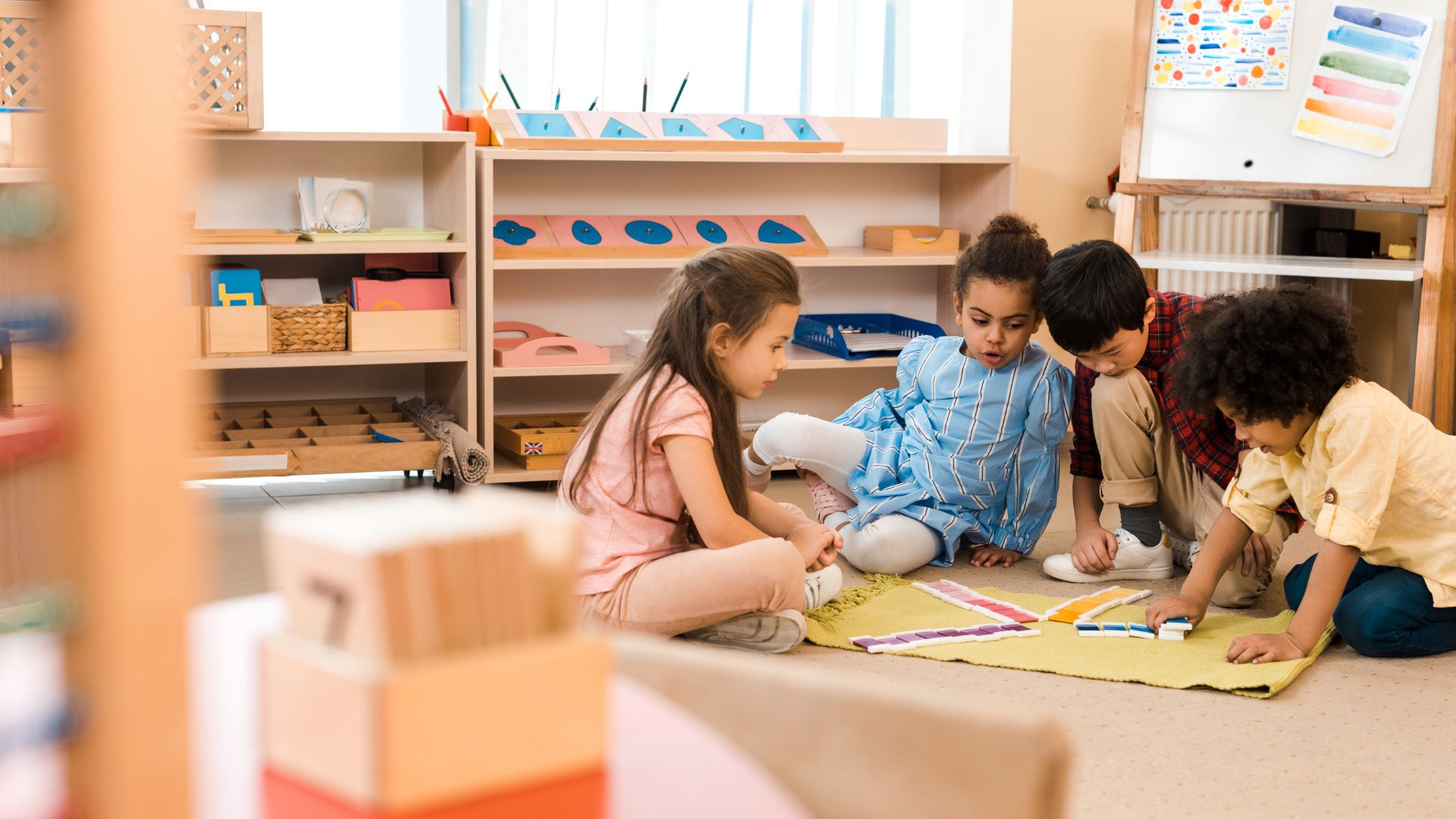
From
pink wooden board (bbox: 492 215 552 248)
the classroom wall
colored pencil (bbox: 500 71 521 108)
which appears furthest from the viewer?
the classroom wall

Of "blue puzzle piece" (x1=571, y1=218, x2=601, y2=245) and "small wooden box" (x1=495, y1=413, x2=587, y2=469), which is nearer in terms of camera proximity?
"small wooden box" (x1=495, y1=413, x2=587, y2=469)

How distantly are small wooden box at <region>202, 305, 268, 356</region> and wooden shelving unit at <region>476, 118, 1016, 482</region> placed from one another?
45 cm

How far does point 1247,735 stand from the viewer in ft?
5.19

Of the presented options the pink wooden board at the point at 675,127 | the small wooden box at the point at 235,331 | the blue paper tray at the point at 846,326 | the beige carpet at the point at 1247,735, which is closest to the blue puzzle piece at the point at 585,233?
the pink wooden board at the point at 675,127

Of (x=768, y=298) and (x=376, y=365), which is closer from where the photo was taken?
(x=768, y=298)

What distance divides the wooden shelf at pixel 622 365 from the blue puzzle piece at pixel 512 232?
29cm

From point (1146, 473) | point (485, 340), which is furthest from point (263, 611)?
point (485, 340)

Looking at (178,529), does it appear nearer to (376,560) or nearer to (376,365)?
(376,560)

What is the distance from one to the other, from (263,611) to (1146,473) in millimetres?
1813

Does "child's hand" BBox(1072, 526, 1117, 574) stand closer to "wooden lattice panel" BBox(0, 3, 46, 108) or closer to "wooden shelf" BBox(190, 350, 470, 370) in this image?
"wooden shelf" BBox(190, 350, 470, 370)

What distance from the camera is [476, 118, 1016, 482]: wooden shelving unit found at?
9.87 feet

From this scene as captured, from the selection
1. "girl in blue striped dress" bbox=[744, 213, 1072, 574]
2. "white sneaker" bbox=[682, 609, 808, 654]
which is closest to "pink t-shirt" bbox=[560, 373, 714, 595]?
"white sneaker" bbox=[682, 609, 808, 654]

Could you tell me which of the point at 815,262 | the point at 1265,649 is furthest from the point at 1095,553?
the point at 815,262

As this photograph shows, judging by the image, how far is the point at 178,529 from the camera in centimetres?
30
